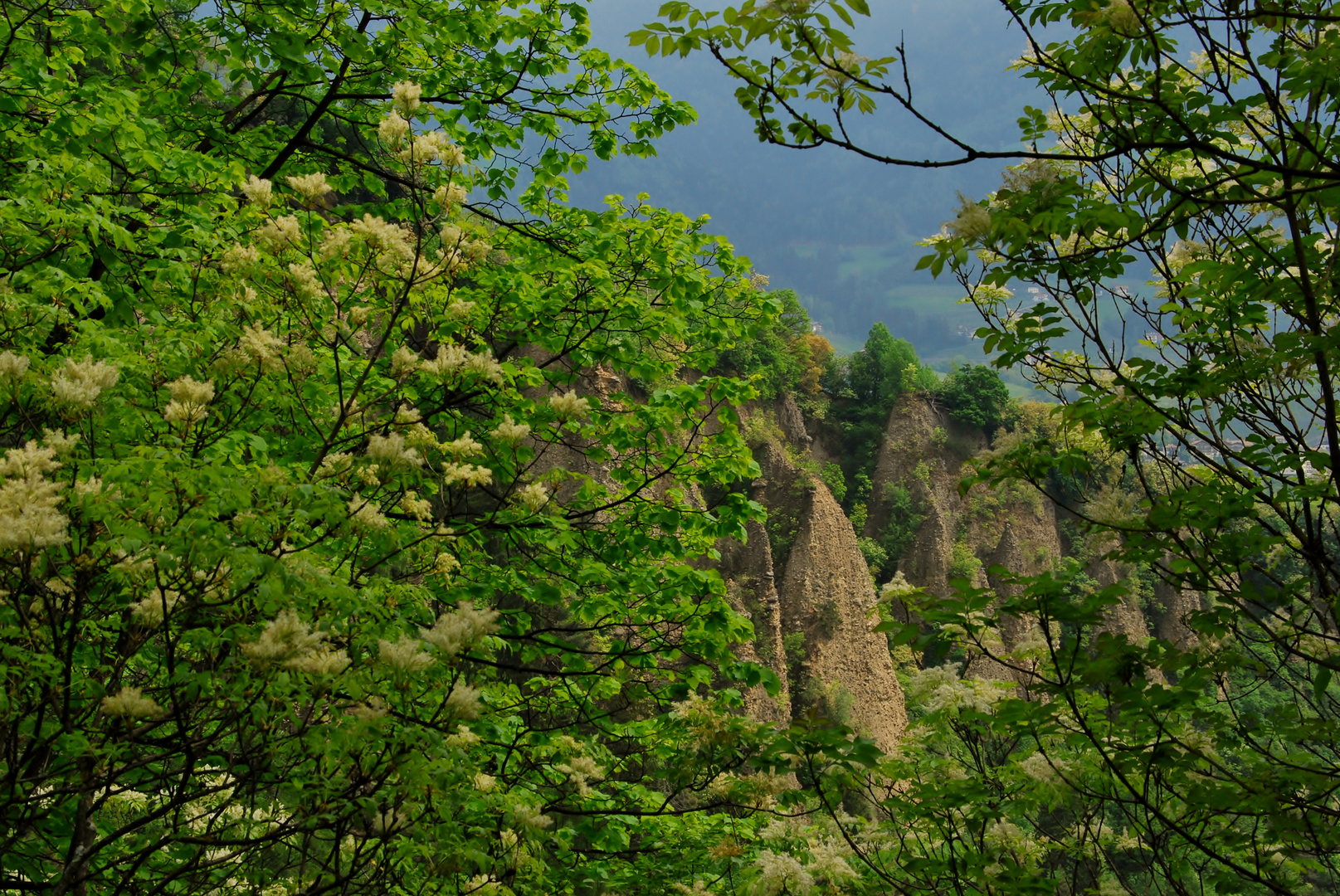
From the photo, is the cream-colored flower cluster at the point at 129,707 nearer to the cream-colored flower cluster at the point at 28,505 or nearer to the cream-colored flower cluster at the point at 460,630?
the cream-colored flower cluster at the point at 28,505

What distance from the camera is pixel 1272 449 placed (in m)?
3.12

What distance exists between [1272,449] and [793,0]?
2574 mm

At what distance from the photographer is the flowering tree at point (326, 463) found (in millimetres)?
2338

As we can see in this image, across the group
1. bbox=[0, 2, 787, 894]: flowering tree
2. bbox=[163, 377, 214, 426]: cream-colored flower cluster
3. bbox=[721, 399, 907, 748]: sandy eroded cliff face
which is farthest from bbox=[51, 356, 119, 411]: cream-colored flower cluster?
bbox=[721, 399, 907, 748]: sandy eroded cliff face

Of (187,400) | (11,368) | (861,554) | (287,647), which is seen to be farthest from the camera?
(861,554)

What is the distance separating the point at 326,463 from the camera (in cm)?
351

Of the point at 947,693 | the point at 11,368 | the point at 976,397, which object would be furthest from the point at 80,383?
the point at 976,397

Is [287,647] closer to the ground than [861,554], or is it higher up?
closer to the ground

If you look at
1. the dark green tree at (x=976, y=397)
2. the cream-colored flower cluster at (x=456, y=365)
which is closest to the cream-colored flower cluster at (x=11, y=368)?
the cream-colored flower cluster at (x=456, y=365)

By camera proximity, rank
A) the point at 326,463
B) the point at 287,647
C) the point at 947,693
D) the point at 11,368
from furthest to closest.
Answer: the point at 947,693 < the point at 326,463 < the point at 11,368 < the point at 287,647

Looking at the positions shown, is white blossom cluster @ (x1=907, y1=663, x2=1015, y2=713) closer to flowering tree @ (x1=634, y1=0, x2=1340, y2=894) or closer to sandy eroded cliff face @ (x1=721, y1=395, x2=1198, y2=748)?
flowering tree @ (x1=634, y1=0, x2=1340, y2=894)

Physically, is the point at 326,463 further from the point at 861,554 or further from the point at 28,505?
the point at 861,554

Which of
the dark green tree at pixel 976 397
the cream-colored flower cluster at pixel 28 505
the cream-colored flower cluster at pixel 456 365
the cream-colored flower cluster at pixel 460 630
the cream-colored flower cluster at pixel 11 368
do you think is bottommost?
the cream-colored flower cluster at pixel 460 630

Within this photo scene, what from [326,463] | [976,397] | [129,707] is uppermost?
[976,397]
